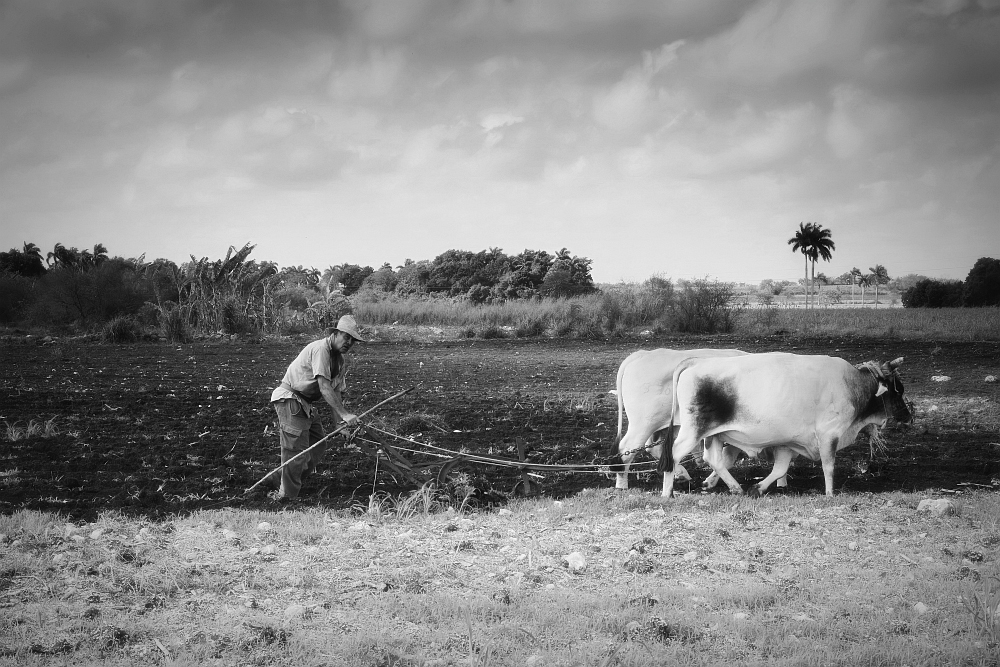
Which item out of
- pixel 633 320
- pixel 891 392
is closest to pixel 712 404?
pixel 891 392

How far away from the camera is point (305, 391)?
27.2 feet

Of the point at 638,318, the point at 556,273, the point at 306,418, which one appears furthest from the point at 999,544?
the point at 556,273

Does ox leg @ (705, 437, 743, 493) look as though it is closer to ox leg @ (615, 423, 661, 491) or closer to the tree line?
ox leg @ (615, 423, 661, 491)

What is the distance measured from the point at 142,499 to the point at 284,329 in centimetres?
2677

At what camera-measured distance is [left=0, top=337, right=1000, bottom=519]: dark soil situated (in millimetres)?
8656

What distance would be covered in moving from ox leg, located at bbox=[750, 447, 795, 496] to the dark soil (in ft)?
0.74

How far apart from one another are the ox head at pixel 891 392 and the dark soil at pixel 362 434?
2.26ft

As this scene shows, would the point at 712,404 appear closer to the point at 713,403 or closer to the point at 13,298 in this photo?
the point at 713,403

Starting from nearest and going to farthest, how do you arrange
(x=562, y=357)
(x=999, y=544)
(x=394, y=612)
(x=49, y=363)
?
(x=394, y=612), (x=999, y=544), (x=49, y=363), (x=562, y=357)

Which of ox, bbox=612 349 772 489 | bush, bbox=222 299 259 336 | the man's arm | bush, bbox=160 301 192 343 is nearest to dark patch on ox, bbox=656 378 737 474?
ox, bbox=612 349 772 489

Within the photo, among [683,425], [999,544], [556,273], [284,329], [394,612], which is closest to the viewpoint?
[394,612]

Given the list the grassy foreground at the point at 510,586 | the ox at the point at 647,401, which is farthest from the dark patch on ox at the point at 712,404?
the grassy foreground at the point at 510,586

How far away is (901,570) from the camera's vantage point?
5.79 m

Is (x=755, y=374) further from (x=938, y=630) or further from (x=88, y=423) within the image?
(x=88, y=423)
